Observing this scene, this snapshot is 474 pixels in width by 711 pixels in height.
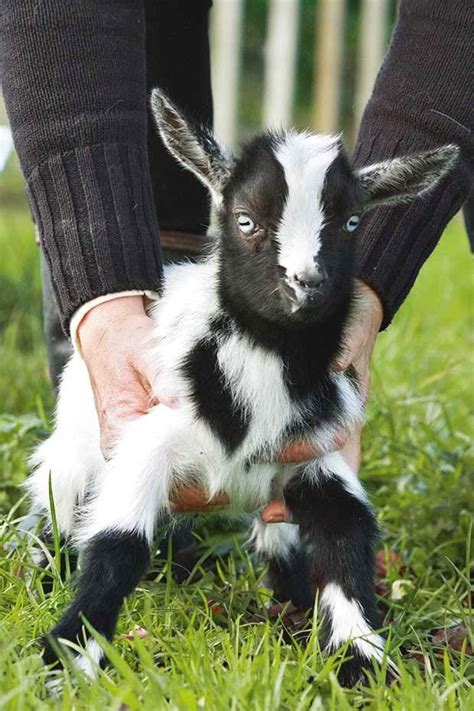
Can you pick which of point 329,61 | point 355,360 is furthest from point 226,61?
point 355,360

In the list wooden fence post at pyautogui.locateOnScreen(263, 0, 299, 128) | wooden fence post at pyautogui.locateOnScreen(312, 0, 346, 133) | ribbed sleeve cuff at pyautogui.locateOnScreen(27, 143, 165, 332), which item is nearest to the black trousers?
ribbed sleeve cuff at pyautogui.locateOnScreen(27, 143, 165, 332)

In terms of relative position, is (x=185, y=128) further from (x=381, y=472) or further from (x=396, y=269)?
(x=381, y=472)

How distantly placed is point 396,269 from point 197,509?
700mm

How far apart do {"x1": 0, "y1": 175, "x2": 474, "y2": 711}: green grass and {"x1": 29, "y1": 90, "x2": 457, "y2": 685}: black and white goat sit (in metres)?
0.13

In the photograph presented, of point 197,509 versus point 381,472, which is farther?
point 381,472

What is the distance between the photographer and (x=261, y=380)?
7.52ft

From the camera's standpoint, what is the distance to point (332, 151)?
2.31 m

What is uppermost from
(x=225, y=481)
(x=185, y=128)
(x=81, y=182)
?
→ (x=185, y=128)

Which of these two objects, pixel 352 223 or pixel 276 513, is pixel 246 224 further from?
pixel 276 513

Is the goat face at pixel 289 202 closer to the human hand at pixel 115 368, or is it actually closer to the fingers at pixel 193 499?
the human hand at pixel 115 368

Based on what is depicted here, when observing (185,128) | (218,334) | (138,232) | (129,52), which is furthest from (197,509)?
(129,52)

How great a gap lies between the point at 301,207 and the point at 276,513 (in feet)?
2.15

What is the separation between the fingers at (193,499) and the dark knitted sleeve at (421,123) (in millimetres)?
590

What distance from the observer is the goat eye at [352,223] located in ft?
7.43
